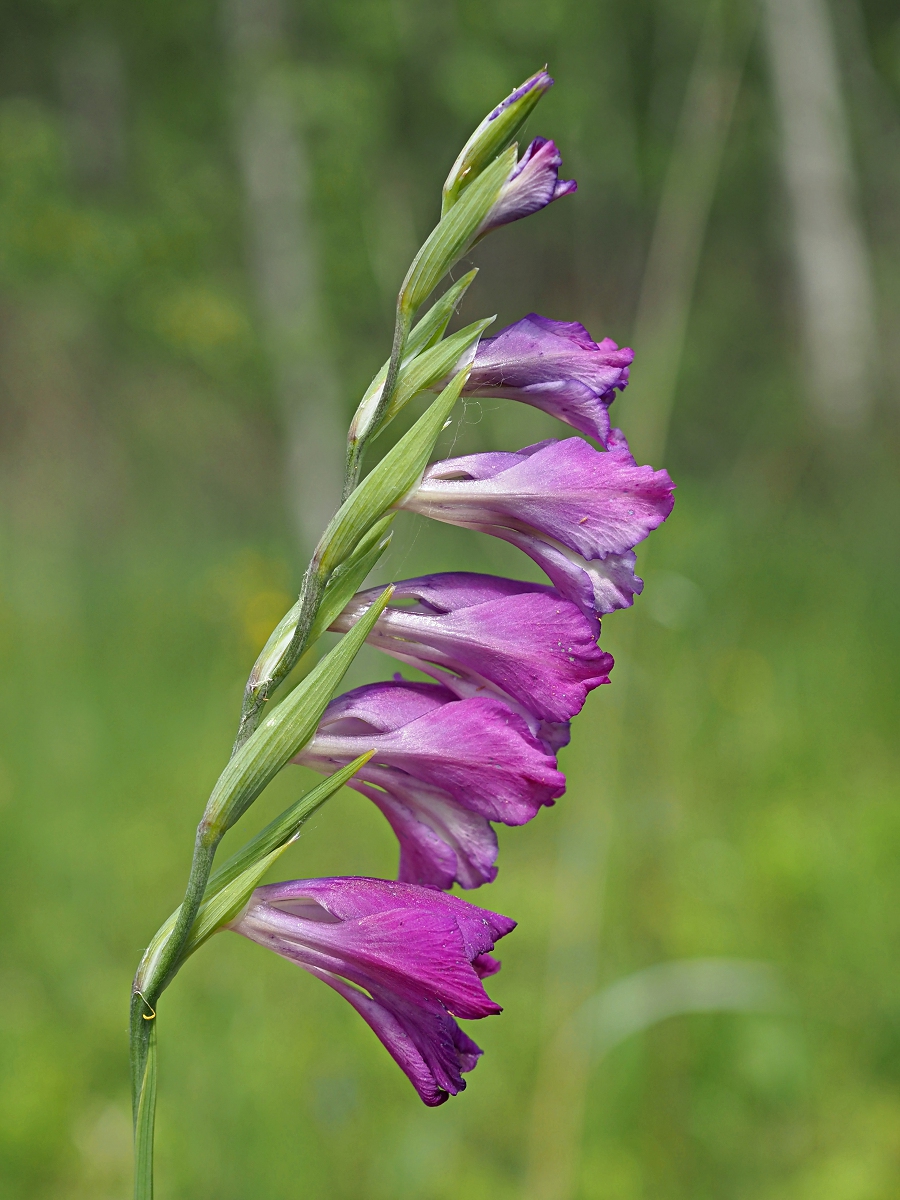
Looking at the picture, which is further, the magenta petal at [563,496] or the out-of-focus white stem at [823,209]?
the out-of-focus white stem at [823,209]

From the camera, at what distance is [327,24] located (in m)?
5.28

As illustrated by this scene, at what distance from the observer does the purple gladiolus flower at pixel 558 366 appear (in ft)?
2.58

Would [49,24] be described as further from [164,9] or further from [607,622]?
[607,622]

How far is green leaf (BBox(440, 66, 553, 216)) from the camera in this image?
29.0 inches

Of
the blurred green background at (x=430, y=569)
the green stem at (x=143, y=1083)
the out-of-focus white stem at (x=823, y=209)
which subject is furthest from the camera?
the out-of-focus white stem at (x=823, y=209)

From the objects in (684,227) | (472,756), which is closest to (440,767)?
(472,756)

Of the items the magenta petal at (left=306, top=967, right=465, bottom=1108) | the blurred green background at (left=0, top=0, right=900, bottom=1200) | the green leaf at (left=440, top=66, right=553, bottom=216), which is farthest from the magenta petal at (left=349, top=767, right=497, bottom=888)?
the green leaf at (left=440, top=66, right=553, bottom=216)

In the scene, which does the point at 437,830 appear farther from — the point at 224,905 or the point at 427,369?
the point at 427,369

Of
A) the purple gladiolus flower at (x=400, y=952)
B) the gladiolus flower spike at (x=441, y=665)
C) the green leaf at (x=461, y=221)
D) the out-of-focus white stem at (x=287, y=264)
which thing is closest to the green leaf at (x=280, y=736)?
the gladiolus flower spike at (x=441, y=665)

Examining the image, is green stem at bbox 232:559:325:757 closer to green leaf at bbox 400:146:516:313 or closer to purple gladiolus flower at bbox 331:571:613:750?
purple gladiolus flower at bbox 331:571:613:750

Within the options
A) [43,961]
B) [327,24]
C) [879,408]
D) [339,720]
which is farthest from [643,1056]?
[879,408]

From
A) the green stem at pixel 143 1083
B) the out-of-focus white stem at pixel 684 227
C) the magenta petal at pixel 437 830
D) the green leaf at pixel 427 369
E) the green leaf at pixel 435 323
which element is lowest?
the green stem at pixel 143 1083

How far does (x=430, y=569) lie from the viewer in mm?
4836

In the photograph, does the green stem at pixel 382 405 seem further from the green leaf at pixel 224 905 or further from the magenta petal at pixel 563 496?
the green leaf at pixel 224 905
